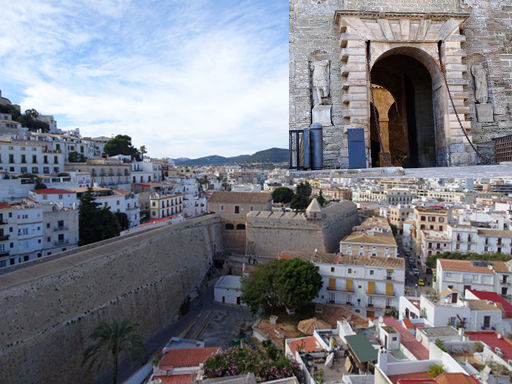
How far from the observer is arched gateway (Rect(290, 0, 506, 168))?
9055 mm

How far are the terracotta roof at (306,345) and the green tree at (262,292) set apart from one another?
4.99 meters

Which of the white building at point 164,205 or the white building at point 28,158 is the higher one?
the white building at point 28,158

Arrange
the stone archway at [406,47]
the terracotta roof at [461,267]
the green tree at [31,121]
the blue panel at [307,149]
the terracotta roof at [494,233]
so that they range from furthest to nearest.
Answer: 1. the green tree at [31,121]
2. the terracotta roof at [494,233]
3. the terracotta roof at [461,267]
4. the stone archway at [406,47]
5. the blue panel at [307,149]

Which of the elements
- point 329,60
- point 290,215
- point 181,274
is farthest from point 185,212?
point 329,60

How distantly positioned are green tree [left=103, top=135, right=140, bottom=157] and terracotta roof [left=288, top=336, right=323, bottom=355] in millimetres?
34477

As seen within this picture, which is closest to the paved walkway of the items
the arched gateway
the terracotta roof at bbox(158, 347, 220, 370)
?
the terracotta roof at bbox(158, 347, 220, 370)

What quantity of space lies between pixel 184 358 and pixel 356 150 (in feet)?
26.0

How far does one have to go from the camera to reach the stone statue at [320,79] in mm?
9320

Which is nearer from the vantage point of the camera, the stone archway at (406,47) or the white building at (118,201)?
the stone archway at (406,47)

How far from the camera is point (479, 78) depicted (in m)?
9.40

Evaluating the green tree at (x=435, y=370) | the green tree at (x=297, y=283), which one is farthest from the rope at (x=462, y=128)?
the green tree at (x=297, y=283)

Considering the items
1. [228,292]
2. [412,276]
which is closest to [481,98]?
[228,292]

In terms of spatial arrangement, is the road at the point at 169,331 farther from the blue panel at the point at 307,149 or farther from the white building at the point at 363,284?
the blue panel at the point at 307,149

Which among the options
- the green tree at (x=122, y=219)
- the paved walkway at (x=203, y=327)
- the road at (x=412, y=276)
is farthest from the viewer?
the green tree at (x=122, y=219)
